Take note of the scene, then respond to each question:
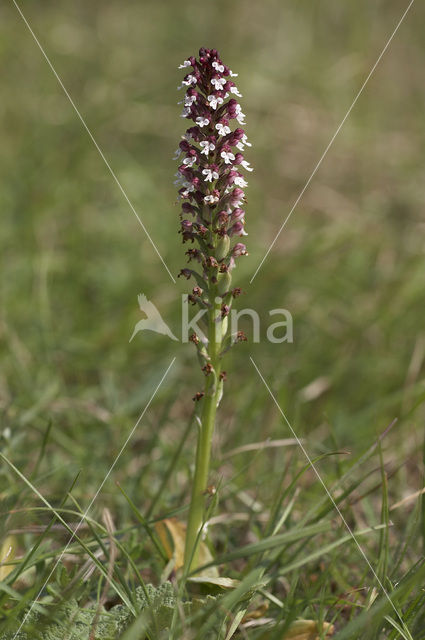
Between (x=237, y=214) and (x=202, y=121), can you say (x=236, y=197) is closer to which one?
(x=237, y=214)

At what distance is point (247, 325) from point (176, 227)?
6.55 ft

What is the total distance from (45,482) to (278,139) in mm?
6966

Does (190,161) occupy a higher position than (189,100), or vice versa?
(189,100)

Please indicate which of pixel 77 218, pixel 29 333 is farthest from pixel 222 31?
pixel 29 333

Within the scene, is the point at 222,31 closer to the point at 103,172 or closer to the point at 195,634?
the point at 103,172

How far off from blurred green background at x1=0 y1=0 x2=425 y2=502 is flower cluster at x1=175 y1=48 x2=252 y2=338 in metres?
1.59

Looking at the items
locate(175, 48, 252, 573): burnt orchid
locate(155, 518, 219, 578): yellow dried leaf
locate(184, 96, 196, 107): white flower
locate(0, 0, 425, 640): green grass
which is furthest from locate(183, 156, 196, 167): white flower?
locate(155, 518, 219, 578): yellow dried leaf

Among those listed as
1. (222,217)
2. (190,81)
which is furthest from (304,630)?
(190,81)

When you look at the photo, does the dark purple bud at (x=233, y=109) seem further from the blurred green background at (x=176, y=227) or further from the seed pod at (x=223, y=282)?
the blurred green background at (x=176, y=227)

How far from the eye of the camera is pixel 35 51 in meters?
10.0

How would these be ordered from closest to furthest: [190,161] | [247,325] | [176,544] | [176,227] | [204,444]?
[190,161] < [204,444] < [176,544] < [247,325] < [176,227]

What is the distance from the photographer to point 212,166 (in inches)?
114

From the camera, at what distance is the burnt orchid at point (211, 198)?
289 centimetres

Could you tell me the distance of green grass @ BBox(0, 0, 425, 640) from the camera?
10.6 feet
